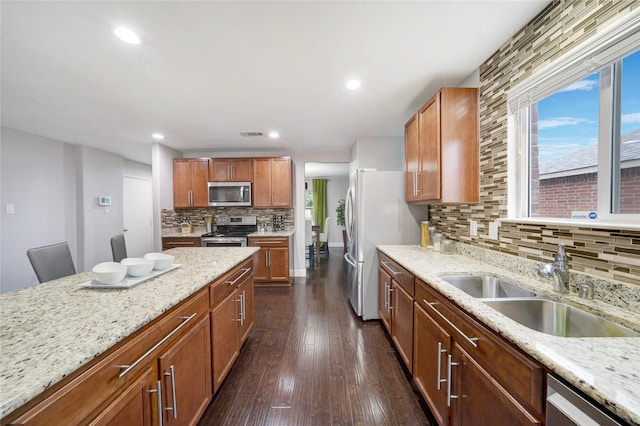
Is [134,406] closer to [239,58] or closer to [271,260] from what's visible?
[239,58]

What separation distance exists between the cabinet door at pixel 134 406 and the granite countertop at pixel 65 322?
209 mm

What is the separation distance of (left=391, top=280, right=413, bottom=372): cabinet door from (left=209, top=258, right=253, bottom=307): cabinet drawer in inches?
52.3

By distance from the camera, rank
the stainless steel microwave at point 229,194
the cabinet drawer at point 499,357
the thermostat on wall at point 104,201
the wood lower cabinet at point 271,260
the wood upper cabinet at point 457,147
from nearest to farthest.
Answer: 1. the cabinet drawer at point 499,357
2. the wood upper cabinet at point 457,147
3. the wood lower cabinet at point 271,260
4. the stainless steel microwave at point 229,194
5. the thermostat on wall at point 104,201

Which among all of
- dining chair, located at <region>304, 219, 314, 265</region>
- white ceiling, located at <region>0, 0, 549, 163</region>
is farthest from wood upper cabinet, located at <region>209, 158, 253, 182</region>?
dining chair, located at <region>304, 219, 314, 265</region>

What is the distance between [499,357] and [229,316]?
1.62 metres

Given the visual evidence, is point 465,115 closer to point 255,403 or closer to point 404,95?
point 404,95

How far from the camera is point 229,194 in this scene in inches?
169

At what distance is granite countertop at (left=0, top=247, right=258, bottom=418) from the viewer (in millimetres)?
614

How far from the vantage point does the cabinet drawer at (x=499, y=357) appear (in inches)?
30.1

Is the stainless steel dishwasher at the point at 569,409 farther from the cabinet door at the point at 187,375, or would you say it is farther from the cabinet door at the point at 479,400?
the cabinet door at the point at 187,375

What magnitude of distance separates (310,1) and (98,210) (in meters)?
5.14

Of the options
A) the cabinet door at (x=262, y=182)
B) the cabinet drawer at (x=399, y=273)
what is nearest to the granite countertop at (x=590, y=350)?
the cabinet drawer at (x=399, y=273)

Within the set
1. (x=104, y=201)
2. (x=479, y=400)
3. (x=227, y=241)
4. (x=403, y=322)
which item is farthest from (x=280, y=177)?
(x=479, y=400)

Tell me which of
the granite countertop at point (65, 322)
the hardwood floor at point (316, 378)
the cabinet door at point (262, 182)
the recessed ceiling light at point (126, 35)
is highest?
the recessed ceiling light at point (126, 35)
